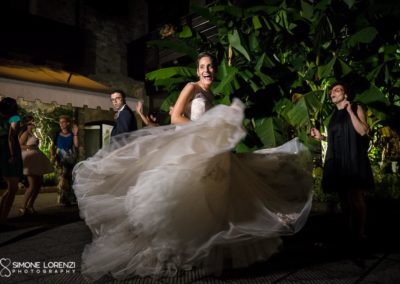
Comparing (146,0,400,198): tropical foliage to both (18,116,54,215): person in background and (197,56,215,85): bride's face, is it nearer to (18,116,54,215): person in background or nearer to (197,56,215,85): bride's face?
(197,56,215,85): bride's face

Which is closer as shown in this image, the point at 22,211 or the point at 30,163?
the point at 30,163

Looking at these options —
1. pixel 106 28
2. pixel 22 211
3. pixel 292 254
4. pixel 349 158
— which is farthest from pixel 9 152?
pixel 106 28

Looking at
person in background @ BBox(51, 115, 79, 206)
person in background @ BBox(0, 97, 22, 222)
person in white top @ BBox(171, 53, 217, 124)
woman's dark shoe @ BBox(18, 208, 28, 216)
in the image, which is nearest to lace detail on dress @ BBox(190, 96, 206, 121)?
person in white top @ BBox(171, 53, 217, 124)

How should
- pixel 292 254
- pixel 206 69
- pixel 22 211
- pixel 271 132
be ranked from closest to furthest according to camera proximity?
pixel 206 69, pixel 292 254, pixel 271 132, pixel 22 211

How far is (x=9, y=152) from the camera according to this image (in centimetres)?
423

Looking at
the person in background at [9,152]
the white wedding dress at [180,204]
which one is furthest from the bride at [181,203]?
the person in background at [9,152]

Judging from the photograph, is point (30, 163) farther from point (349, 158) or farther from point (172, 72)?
point (349, 158)

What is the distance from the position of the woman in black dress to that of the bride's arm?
1628 millimetres

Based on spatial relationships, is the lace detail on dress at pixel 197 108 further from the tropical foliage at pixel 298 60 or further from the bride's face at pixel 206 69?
the tropical foliage at pixel 298 60

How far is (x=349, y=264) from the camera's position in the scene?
2779 mm

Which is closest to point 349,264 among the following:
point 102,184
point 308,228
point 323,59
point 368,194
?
point 308,228

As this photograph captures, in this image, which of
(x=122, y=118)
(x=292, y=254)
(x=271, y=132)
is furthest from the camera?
(x=122, y=118)

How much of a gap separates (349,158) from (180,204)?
1981mm

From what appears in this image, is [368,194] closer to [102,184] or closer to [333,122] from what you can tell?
[333,122]
